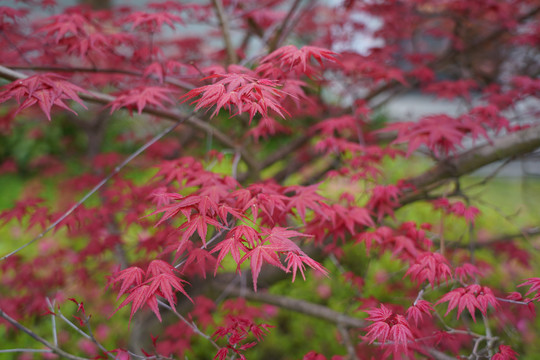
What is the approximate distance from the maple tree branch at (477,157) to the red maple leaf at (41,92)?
153 cm

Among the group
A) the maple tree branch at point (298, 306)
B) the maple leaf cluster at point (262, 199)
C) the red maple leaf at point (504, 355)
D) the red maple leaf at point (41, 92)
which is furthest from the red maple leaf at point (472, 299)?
the red maple leaf at point (41, 92)

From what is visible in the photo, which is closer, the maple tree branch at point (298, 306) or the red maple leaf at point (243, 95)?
the red maple leaf at point (243, 95)

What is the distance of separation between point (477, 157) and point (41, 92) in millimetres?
1917

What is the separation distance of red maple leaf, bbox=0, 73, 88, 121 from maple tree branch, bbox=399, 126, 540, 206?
1.53 metres

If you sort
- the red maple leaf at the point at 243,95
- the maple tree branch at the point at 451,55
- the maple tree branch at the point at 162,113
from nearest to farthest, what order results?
the red maple leaf at the point at 243,95
the maple tree branch at the point at 162,113
the maple tree branch at the point at 451,55

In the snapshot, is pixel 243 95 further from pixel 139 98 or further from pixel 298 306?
pixel 298 306

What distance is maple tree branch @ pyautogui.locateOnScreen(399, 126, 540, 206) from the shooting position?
172 cm

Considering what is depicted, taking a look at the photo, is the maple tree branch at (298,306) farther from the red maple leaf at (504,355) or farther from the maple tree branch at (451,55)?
the maple tree branch at (451,55)

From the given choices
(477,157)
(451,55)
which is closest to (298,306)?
(477,157)

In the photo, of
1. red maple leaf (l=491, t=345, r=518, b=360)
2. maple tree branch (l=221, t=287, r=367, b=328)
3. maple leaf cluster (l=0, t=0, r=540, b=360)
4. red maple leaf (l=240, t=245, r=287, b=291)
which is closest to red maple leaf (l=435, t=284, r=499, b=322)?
maple leaf cluster (l=0, t=0, r=540, b=360)

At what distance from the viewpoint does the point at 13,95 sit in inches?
49.2

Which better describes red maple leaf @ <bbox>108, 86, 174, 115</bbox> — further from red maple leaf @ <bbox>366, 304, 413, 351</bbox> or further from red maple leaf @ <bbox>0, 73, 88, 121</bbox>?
red maple leaf @ <bbox>366, 304, 413, 351</bbox>

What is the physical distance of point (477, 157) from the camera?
69.7 inches

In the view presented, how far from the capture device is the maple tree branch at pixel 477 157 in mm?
1724
